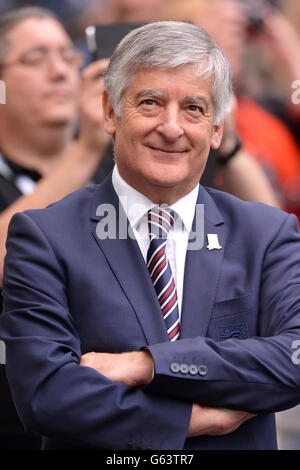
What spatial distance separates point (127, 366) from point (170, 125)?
534mm

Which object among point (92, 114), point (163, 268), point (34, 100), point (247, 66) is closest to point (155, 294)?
point (163, 268)

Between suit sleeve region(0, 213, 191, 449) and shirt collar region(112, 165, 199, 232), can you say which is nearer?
suit sleeve region(0, 213, 191, 449)

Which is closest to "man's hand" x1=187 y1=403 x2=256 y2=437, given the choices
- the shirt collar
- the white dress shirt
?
the white dress shirt

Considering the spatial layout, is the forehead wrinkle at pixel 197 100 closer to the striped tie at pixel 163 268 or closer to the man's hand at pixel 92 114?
the striped tie at pixel 163 268

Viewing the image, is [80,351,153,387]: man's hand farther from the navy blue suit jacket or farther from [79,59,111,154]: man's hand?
[79,59,111,154]: man's hand

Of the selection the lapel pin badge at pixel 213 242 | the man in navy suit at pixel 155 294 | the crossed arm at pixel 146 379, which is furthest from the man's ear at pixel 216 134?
the crossed arm at pixel 146 379

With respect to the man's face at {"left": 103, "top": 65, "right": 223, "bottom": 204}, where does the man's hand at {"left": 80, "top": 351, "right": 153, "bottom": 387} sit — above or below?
below

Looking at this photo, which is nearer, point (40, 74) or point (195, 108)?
point (195, 108)

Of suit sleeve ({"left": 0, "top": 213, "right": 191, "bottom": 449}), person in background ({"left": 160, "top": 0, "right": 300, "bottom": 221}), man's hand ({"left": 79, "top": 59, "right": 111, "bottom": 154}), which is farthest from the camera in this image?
person in background ({"left": 160, "top": 0, "right": 300, "bottom": 221})

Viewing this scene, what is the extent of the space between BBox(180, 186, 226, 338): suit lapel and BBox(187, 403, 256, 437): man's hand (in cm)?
18

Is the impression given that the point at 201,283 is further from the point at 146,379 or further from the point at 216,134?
the point at 216,134

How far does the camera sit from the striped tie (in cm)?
178

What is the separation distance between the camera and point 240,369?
1.67 m

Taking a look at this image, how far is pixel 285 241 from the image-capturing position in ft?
6.21
